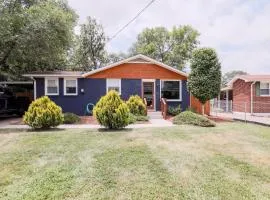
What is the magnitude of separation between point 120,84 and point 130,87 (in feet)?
2.39

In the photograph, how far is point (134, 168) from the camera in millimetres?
6551

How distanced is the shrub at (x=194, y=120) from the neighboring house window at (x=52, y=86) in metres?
9.09

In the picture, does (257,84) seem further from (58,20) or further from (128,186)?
(128,186)

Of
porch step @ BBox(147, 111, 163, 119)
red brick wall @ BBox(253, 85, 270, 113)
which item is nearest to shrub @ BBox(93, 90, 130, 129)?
porch step @ BBox(147, 111, 163, 119)

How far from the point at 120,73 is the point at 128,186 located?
627 inches

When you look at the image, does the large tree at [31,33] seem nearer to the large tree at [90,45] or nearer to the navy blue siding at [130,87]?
the navy blue siding at [130,87]

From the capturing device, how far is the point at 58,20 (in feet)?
64.1

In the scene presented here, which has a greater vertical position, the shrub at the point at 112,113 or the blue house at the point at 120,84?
the blue house at the point at 120,84

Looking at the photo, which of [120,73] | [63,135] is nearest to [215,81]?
[120,73]

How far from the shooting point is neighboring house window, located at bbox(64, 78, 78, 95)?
20719 mm

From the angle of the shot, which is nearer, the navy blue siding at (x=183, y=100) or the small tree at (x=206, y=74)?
the small tree at (x=206, y=74)

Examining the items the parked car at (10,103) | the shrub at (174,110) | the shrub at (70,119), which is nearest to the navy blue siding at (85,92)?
the parked car at (10,103)

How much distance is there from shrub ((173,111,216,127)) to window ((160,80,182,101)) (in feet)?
18.3

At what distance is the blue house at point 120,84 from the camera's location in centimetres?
2062
